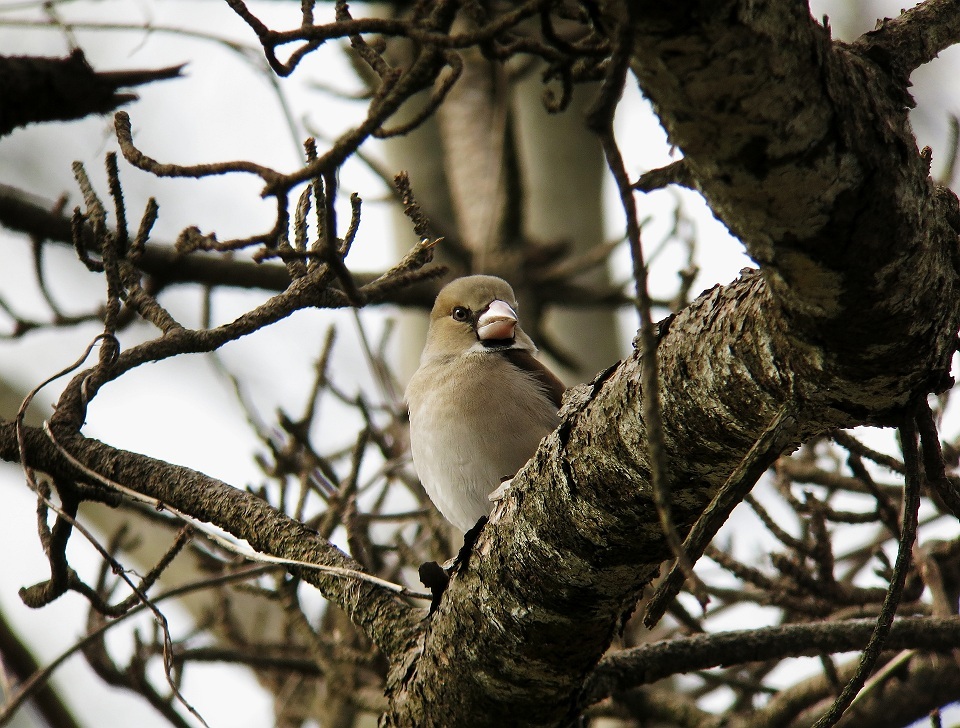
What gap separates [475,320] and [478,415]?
0.81 meters

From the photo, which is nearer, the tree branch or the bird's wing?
the tree branch

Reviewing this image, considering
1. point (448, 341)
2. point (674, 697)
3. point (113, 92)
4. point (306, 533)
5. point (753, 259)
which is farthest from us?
point (448, 341)

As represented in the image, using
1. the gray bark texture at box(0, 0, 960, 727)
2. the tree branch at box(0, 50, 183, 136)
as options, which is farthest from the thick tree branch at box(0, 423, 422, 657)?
the tree branch at box(0, 50, 183, 136)

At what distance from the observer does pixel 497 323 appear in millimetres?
4805

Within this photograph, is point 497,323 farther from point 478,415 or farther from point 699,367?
point 699,367

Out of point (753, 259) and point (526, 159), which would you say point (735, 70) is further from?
point (526, 159)

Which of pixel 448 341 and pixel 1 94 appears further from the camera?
pixel 448 341

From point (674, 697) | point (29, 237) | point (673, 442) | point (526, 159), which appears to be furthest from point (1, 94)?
point (526, 159)

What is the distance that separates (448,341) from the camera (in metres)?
5.04

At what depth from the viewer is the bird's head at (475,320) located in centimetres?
483

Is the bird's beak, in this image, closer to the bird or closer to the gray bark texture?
the bird

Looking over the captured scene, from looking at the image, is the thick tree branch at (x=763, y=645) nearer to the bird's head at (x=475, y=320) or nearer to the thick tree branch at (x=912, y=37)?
the thick tree branch at (x=912, y=37)

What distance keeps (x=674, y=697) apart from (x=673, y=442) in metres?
2.76

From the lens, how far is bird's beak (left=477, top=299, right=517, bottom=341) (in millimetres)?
4801
